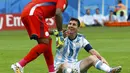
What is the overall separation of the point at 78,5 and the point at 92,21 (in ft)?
4.97

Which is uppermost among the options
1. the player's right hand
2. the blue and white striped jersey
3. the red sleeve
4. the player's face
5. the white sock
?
the red sleeve

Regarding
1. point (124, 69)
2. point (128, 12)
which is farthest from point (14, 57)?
point (128, 12)

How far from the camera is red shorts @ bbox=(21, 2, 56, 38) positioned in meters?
9.03

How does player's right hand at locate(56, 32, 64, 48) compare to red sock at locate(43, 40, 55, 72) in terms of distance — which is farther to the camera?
red sock at locate(43, 40, 55, 72)

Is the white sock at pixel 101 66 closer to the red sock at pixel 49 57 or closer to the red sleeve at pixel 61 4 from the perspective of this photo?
the red sock at pixel 49 57

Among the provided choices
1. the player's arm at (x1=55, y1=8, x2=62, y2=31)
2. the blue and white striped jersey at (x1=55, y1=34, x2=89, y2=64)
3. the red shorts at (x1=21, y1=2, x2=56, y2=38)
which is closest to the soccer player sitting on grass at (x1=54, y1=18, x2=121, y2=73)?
the blue and white striped jersey at (x1=55, y1=34, x2=89, y2=64)

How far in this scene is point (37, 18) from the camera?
9.04 metres

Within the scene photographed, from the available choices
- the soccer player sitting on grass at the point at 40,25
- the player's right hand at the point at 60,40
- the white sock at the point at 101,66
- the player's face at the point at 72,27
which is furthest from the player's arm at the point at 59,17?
the white sock at the point at 101,66

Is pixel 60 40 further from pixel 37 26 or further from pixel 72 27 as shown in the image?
pixel 37 26

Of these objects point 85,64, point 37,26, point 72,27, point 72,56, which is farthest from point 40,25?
point 85,64

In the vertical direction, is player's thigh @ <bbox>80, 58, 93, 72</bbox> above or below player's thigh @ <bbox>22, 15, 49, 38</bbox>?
below

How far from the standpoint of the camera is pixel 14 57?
14.5 meters

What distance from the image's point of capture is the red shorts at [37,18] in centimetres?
903

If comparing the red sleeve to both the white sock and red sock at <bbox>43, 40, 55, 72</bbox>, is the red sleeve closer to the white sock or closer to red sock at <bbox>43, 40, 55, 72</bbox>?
red sock at <bbox>43, 40, 55, 72</bbox>
